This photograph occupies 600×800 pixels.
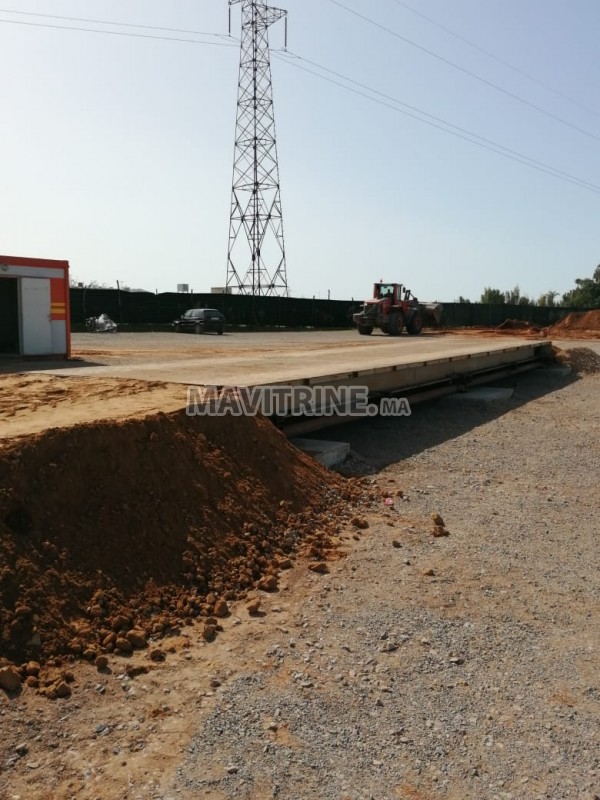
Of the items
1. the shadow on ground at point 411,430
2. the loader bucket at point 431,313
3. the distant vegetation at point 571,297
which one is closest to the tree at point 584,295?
Result: the distant vegetation at point 571,297

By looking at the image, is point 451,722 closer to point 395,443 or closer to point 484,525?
point 484,525

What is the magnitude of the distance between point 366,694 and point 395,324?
28873mm

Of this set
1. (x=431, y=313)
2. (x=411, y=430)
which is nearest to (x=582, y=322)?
(x=431, y=313)

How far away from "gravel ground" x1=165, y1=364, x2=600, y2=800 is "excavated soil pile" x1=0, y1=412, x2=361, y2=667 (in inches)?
25.2

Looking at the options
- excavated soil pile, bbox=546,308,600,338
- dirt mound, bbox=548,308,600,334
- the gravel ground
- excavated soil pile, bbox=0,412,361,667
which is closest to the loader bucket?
excavated soil pile, bbox=546,308,600,338

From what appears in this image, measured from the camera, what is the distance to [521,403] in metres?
14.8

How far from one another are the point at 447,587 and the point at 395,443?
511cm

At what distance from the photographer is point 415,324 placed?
3328cm

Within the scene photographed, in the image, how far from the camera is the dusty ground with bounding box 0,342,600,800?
10.4ft

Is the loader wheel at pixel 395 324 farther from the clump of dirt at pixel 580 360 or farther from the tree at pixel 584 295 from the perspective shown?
the tree at pixel 584 295

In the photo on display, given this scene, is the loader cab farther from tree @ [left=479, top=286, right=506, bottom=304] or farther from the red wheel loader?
tree @ [left=479, top=286, right=506, bottom=304]

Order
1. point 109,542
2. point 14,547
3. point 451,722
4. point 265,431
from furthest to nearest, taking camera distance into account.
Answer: point 265,431, point 109,542, point 14,547, point 451,722

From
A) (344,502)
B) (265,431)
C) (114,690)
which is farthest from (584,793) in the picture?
(265,431)

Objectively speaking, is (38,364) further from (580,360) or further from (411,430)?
(580,360)
